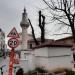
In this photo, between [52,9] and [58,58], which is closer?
[58,58]

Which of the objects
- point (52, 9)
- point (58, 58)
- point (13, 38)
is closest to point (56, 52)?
point (58, 58)

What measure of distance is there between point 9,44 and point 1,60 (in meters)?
9.79

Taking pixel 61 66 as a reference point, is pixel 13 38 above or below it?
Result: above

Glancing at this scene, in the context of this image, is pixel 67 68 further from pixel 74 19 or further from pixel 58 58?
pixel 74 19

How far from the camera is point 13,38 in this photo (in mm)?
13211

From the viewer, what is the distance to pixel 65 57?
83.1ft

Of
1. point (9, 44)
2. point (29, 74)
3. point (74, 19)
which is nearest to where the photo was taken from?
point (9, 44)

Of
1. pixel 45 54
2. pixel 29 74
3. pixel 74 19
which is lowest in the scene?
pixel 29 74

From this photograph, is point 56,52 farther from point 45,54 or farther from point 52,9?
point 52,9

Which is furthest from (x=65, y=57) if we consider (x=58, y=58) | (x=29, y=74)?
(x=29, y=74)

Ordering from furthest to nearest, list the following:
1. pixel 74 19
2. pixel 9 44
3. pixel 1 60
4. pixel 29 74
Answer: pixel 74 19 → pixel 29 74 → pixel 1 60 → pixel 9 44

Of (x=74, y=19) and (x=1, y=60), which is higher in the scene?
(x=74, y=19)

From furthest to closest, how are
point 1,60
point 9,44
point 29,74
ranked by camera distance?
point 29,74 → point 1,60 → point 9,44

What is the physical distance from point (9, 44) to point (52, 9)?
15435 millimetres
